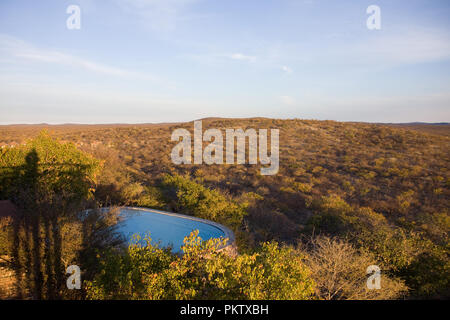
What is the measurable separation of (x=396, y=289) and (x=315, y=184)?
1120cm

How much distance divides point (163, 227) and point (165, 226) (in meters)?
0.08

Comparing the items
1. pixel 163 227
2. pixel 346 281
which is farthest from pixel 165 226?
pixel 346 281

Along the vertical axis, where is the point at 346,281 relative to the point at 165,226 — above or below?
below

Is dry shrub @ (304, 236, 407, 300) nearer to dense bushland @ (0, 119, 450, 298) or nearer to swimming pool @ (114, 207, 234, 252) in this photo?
dense bushland @ (0, 119, 450, 298)

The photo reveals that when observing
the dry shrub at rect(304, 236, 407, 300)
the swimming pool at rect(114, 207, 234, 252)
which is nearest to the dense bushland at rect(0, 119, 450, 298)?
the dry shrub at rect(304, 236, 407, 300)

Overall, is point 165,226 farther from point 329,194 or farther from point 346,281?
point 329,194

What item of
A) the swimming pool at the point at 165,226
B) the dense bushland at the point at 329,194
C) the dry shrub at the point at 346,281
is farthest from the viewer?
the swimming pool at the point at 165,226

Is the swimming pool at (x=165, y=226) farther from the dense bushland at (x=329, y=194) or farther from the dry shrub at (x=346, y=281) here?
the dry shrub at (x=346, y=281)

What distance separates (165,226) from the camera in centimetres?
796

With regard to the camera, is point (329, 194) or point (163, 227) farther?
point (329, 194)

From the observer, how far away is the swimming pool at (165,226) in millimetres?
7137

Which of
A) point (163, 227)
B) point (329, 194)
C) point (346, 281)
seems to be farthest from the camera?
point (329, 194)

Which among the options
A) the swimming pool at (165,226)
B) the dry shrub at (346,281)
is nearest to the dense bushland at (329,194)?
the dry shrub at (346,281)

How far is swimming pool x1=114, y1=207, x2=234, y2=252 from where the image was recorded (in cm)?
714
